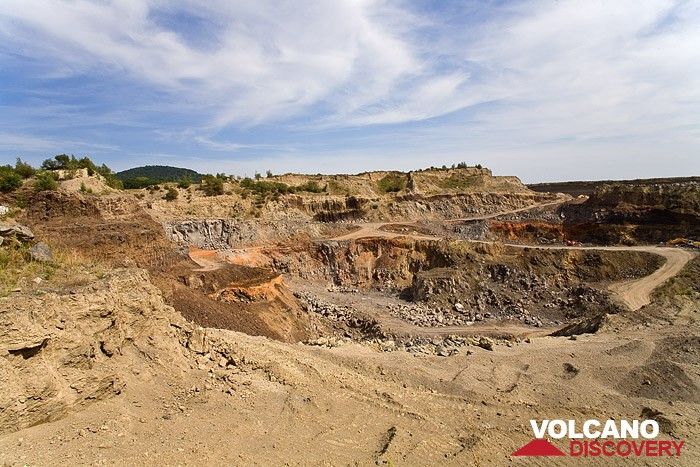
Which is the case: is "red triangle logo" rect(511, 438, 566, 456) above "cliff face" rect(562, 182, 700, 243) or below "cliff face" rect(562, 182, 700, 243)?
below

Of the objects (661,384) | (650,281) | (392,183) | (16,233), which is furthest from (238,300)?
(392,183)

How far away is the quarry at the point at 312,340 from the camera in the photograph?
6234mm

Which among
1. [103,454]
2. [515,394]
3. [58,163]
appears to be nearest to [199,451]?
[103,454]

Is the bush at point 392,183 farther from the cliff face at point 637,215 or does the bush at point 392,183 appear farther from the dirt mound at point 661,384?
the dirt mound at point 661,384

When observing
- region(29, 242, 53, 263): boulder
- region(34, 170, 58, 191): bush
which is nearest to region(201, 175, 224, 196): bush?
region(34, 170, 58, 191): bush

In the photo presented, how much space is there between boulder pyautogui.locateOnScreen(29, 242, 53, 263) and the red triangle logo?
32.2 ft

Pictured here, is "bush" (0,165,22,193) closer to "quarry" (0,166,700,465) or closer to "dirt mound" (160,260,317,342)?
"quarry" (0,166,700,465)

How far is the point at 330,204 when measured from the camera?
42.1 m

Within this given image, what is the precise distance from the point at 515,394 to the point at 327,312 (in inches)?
553

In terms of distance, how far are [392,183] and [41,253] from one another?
166ft

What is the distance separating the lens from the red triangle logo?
7.46m

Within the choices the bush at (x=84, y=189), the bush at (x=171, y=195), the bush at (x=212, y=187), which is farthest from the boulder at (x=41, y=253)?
the bush at (x=212, y=187)

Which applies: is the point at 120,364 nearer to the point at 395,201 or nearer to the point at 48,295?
the point at 48,295

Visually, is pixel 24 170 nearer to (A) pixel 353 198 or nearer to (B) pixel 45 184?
(B) pixel 45 184
